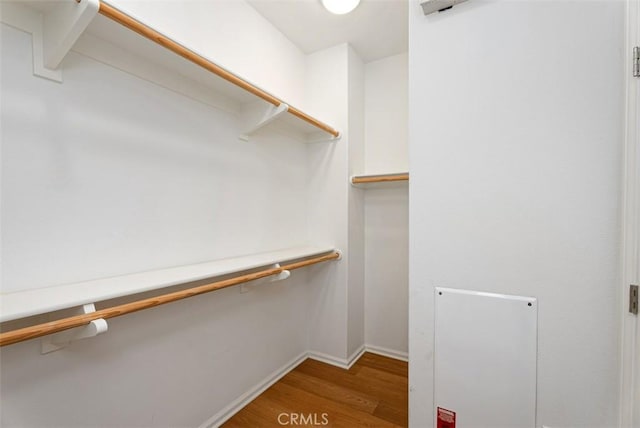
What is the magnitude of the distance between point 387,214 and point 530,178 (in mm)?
1270

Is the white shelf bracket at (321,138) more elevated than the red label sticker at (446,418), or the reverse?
the white shelf bracket at (321,138)

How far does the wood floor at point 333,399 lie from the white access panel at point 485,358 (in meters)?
0.52

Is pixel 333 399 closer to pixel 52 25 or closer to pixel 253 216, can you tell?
pixel 253 216

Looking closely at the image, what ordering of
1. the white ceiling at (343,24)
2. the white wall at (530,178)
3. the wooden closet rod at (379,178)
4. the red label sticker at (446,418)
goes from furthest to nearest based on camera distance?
the wooden closet rod at (379,178) < the white ceiling at (343,24) < the red label sticker at (446,418) < the white wall at (530,178)

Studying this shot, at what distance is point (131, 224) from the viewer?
115 centimetres

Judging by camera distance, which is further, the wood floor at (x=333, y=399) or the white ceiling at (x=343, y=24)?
the white ceiling at (x=343, y=24)

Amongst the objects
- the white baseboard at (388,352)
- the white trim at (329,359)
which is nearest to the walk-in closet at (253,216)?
the white trim at (329,359)

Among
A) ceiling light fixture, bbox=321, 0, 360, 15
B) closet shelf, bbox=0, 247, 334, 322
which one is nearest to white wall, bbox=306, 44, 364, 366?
ceiling light fixture, bbox=321, 0, 360, 15

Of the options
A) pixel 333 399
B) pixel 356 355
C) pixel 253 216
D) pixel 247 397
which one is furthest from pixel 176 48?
pixel 356 355

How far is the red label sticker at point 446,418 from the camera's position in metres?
1.21

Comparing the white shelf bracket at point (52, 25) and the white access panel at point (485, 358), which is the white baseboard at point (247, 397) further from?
the white shelf bracket at point (52, 25)

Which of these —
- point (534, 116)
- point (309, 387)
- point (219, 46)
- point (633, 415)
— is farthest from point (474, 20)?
point (309, 387)

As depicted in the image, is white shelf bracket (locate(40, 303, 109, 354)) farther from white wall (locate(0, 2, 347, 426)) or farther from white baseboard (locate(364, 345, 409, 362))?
white baseboard (locate(364, 345, 409, 362))

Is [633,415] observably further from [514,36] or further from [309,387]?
[309,387]
